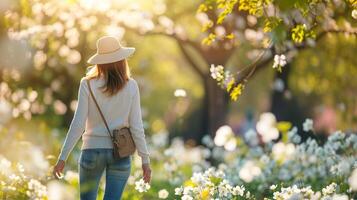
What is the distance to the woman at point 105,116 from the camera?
249 inches

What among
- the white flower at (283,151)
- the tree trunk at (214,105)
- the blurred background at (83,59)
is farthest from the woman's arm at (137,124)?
the tree trunk at (214,105)

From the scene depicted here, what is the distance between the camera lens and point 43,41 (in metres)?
15.3

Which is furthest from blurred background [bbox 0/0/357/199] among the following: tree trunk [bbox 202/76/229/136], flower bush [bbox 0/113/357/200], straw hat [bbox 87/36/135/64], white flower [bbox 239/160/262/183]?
straw hat [bbox 87/36/135/64]

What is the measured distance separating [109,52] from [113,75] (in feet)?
0.66

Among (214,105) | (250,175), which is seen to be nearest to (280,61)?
(250,175)

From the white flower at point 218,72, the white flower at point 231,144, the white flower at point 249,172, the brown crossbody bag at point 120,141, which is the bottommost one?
the brown crossbody bag at point 120,141

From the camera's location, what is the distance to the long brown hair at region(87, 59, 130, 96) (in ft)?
20.7

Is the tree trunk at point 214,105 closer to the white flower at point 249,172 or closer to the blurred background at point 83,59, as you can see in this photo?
the blurred background at point 83,59

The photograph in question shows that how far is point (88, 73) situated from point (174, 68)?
3920 centimetres

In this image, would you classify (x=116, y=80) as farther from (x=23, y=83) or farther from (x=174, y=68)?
(x=174, y=68)

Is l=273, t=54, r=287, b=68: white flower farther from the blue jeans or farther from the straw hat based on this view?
the blue jeans

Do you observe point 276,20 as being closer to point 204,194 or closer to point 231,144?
point 204,194

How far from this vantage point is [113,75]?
6.35 meters

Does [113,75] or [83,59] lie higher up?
[83,59]
